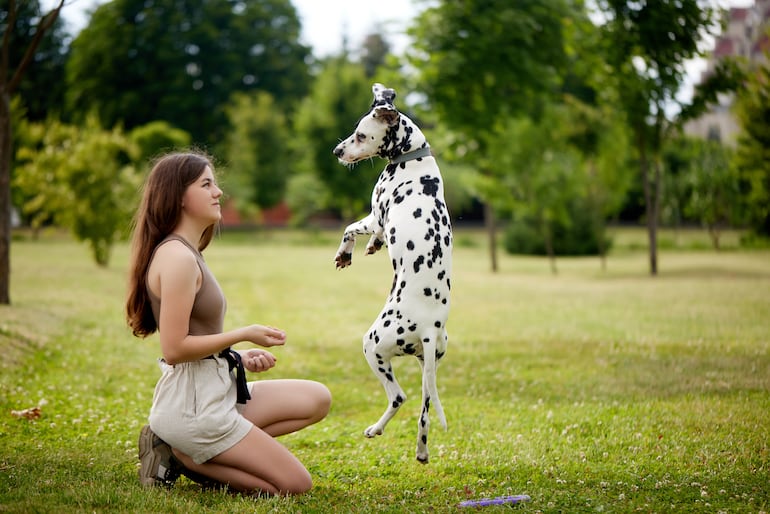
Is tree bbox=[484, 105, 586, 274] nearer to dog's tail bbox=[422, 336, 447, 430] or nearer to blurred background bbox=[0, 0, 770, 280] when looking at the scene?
blurred background bbox=[0, 0, 770, 280]

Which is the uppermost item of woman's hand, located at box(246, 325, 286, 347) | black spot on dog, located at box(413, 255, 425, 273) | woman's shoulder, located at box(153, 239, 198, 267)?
woman's shoulder, located at box(153, 239, 198, 267)

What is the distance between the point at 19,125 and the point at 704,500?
36.9 metres

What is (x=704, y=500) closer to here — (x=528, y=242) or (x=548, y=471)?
(x=548, y=471)

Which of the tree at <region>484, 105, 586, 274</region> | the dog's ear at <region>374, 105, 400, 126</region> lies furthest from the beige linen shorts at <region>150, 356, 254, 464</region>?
the tree at <region>484, 105, 586, 274</region>

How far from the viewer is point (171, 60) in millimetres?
59969

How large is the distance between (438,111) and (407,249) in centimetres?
934

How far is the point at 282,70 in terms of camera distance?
219 feet

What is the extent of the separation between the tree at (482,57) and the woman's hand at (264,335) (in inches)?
376

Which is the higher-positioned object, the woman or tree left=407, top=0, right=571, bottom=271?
tree left=407, top=0, right=571, bottom=271

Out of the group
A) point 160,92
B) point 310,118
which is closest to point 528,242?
point 310,118

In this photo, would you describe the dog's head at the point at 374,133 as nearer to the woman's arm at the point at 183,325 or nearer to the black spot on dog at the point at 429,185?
the black spot on dog at the point at 429,185

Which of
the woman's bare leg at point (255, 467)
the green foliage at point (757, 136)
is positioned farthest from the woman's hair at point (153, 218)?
the green foliage at point (757, 136)

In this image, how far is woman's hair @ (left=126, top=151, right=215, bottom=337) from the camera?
5.08 meters

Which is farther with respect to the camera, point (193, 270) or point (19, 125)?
point (19, 125)
